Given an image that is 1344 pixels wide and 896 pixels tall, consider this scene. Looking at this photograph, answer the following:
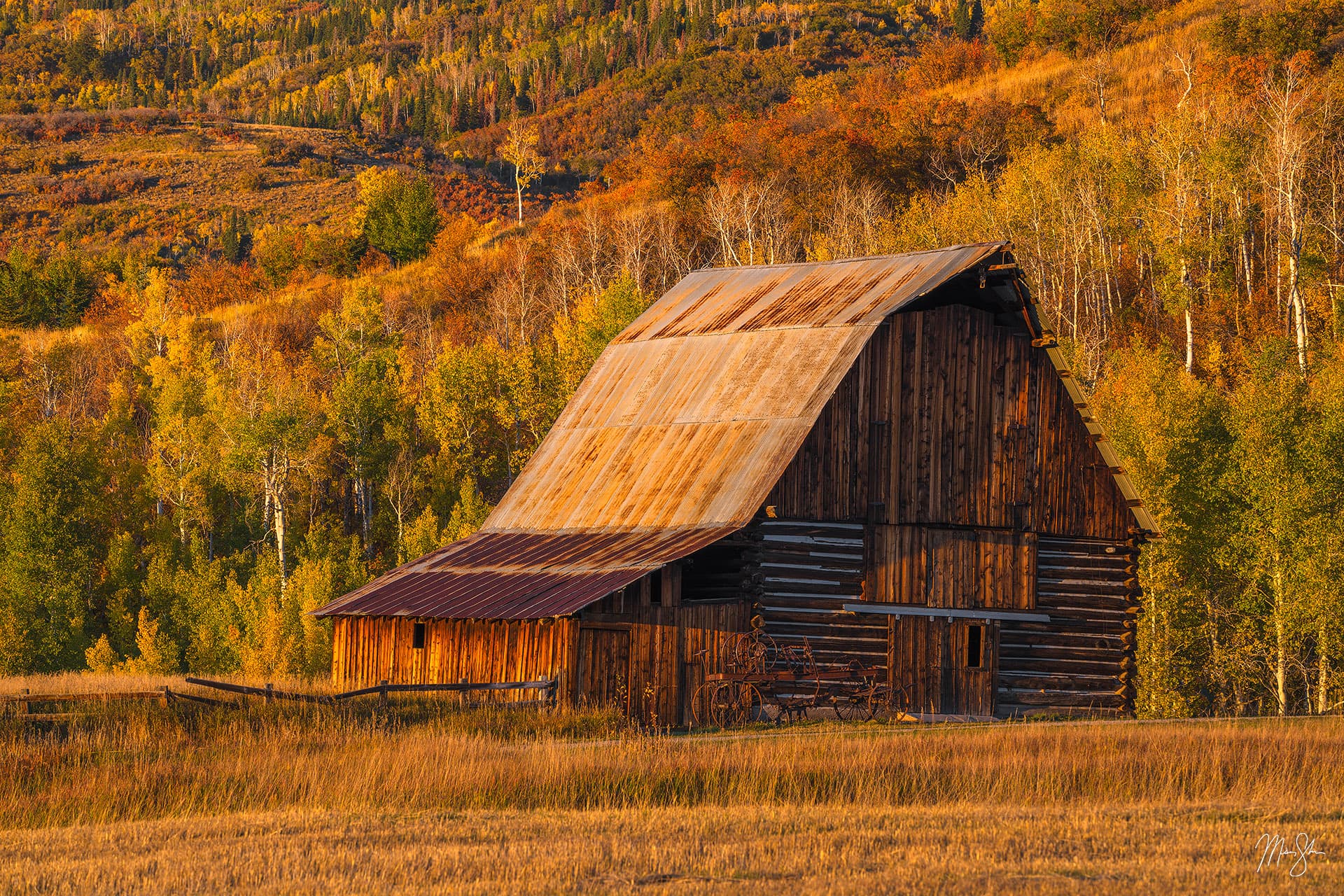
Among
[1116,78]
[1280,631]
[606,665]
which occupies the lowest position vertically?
[606,665]

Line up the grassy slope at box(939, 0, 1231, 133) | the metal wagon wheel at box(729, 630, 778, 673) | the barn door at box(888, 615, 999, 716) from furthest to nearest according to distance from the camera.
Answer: the grassy slope at box(939, 0, 1231, 133) → the barn door at box(888, 615, 999, 716) → the metal wagon wheel at box(729, 630, 778, 673)

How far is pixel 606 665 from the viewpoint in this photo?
29.5 m

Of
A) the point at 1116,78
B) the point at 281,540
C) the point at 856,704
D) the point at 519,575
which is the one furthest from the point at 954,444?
the point at 1116,78

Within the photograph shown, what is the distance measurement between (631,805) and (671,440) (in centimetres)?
1653

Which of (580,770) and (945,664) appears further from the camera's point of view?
(945,664)

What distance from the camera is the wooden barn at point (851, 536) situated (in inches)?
1204

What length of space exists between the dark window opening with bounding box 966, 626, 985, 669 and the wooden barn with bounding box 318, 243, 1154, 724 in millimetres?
88

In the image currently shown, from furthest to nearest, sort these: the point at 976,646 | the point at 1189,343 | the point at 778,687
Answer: the point at 1189,343, the point at 976,646, the point at 778,687

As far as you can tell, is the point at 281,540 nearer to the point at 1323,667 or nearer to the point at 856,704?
the point at 856,704

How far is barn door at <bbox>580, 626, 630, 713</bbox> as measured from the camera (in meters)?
29.4

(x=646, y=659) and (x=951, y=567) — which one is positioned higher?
(x=951, y=567)

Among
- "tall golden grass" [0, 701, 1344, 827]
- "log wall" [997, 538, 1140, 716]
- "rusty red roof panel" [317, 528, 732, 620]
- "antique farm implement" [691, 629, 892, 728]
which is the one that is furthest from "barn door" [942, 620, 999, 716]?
"tall golden grass" [0, 701, 1344, 827]

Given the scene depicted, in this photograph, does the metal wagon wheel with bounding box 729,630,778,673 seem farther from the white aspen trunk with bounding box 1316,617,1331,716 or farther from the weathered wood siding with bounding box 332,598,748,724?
the white aspen trunk with bounding box 1316,617,1331,716

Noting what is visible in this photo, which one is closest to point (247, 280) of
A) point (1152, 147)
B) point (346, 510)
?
point (346, 510)
